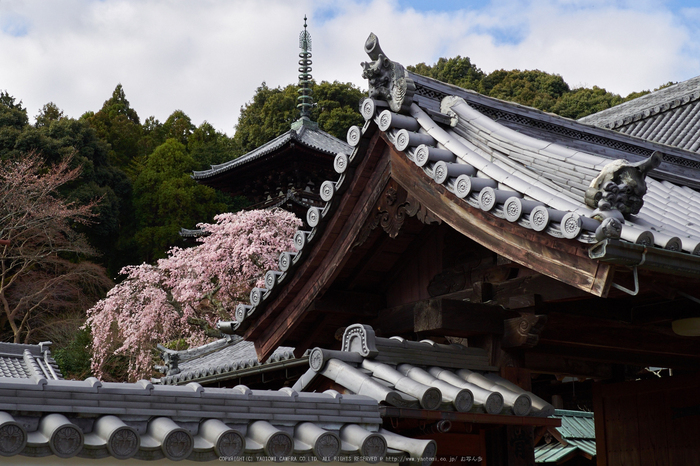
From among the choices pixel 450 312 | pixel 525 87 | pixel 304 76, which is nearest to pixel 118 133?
pixel 304 76

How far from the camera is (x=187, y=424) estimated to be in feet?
10.7

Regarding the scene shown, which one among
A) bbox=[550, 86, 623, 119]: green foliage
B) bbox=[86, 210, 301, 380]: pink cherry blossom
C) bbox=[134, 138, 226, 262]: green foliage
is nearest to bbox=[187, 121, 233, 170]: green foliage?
bbox=[134, 138, 226, 262]: green foliage

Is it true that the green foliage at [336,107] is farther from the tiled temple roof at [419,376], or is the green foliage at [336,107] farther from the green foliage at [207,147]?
the tiled temple roof at [419,376]

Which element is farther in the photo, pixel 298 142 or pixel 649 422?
pixel 298 142

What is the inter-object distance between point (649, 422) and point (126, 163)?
3421 cm

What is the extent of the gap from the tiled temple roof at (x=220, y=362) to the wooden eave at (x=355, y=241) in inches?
32.8

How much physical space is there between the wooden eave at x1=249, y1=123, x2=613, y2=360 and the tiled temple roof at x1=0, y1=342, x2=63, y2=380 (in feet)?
35.9

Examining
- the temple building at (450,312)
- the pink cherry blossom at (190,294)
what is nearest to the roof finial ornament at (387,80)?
the temple building at (450,312)

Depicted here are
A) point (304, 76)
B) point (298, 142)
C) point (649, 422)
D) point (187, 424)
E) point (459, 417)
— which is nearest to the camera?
point (187, 424)

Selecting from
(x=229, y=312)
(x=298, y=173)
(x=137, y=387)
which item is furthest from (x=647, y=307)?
(x=298, y=173)

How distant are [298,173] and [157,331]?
780 cm

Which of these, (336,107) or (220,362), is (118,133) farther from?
(220,362)

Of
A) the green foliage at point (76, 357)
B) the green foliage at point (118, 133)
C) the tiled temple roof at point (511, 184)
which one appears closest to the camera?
the tiled temple roof at point (511, 184)

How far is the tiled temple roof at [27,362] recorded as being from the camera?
597 inches
